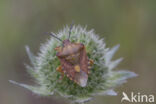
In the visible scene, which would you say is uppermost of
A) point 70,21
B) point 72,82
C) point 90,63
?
point 70,21

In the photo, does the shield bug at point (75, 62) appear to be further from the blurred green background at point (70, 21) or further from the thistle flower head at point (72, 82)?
the blurred green background at point (70, 21)

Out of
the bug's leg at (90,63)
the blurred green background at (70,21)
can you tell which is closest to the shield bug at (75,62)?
the bug's leg at (90,63)

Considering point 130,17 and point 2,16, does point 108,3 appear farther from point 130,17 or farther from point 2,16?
point 2,16

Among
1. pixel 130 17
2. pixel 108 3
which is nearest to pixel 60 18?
pixel 108 3

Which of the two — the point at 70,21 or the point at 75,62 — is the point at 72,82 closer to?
the point at 75,62

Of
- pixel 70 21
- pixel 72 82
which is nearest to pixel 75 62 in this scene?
pixel 72 82

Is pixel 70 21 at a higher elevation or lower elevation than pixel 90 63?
higher
